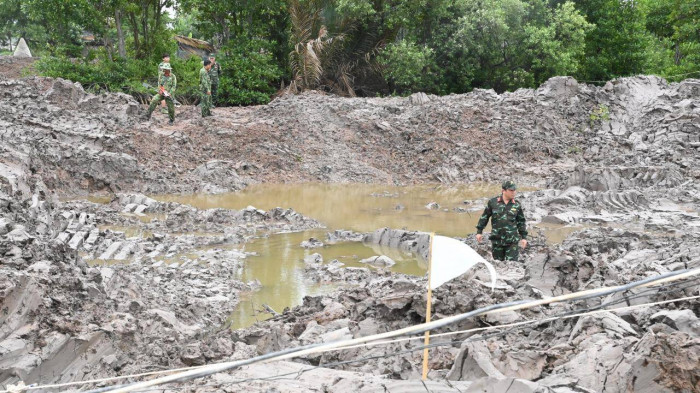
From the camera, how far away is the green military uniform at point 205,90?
19250mm

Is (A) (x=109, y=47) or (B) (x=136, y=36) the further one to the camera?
(B) (x=136, y=36)

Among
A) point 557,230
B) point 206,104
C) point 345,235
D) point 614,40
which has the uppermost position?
point 614,40

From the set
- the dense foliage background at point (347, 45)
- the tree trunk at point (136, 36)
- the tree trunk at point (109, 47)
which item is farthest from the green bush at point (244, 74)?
the tree trunk at point (109, 47)

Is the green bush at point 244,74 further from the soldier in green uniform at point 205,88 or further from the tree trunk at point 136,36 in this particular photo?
the soldier in green uniform at point 205,88

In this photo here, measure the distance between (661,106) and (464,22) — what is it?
812 cm

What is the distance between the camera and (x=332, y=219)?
1413 cm

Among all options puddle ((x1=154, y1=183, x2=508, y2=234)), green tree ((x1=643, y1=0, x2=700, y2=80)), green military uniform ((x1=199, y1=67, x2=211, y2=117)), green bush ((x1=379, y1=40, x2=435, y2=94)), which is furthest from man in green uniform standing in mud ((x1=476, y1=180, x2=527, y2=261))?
green tree ((x1=643, y1=0, x2=700, y2=80))

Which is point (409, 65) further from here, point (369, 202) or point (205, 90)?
point (369, 202)

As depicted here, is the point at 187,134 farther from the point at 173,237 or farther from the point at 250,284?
the point at 250,284

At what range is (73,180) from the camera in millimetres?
15805

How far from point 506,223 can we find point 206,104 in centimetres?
1357

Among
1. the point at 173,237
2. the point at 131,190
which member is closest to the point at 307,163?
the point at 131,190

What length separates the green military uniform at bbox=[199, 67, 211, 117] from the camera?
63.2 ft

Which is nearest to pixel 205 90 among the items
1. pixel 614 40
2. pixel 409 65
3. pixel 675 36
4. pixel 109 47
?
pixel 109 47
